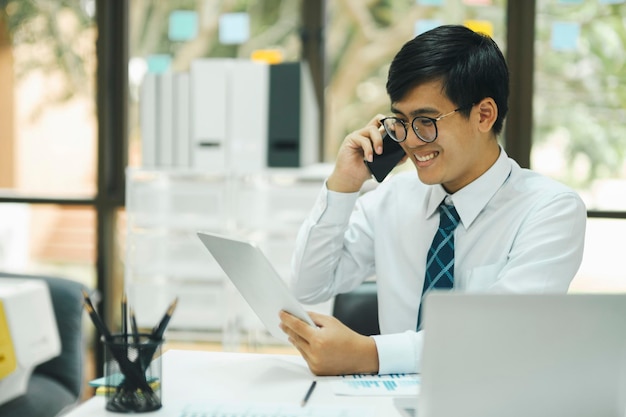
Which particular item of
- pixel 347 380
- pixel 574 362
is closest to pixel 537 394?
pixel 574 362

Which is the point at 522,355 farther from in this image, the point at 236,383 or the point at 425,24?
the point at 425,24

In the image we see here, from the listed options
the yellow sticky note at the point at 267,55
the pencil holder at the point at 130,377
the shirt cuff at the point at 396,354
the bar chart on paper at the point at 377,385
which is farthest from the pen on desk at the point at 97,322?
the yellow sticky note at the point at 267,55

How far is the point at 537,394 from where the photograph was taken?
1050 mm

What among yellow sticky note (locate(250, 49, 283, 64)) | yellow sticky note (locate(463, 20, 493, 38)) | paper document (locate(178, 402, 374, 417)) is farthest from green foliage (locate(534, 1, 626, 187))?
paper document (locate(178, 402, 374, 417))

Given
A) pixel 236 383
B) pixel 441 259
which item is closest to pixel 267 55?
pixel 441 259

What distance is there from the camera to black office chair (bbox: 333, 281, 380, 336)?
1.88m

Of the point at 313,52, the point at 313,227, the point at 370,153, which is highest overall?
the point at 313,52

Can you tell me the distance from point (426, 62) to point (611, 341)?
79cm

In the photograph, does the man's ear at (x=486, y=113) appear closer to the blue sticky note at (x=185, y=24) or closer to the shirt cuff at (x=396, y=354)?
the shirt cuff at (x=396, y=354)

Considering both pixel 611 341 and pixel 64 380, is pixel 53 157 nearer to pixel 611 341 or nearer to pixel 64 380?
pixel 64 380

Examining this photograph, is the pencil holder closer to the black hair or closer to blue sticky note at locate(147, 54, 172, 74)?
the black hair

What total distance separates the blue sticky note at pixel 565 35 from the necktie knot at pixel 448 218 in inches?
72.2

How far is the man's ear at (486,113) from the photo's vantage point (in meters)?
1.71

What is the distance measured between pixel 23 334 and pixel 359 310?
97cm
